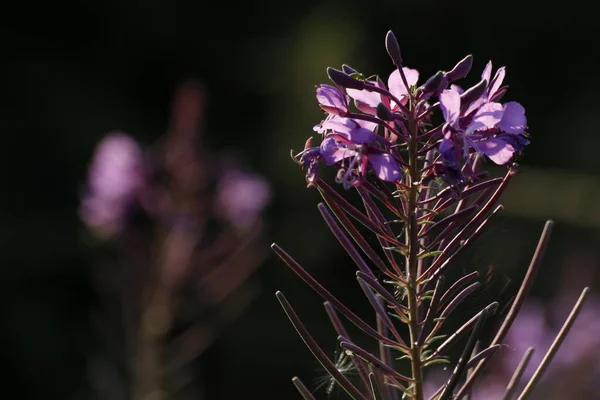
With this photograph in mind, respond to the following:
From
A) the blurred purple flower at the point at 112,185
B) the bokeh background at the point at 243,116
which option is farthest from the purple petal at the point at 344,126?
A: the bokeh background at the point at 243,116

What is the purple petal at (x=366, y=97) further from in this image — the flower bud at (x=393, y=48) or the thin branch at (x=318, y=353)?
the thin branch at (x=318, y=353)

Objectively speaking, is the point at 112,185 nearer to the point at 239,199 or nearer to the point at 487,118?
the point at 239,199

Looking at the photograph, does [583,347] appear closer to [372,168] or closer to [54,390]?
[372,168]

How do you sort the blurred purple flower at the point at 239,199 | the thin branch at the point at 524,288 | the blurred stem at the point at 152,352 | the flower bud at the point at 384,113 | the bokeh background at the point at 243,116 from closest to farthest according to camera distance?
1. the flower bud at the point at 384,113
2. the thin branch at the point at 524,288
3. the blurred stem at the point at 152,352
4. the blurred purple flower at the point at 239,199
5. the bokeh background at the point at 243,116

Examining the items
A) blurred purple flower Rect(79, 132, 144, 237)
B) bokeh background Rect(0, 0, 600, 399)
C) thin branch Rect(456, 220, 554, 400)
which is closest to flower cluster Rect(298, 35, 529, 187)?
thin branch Rect(456, 220, 554, 400)

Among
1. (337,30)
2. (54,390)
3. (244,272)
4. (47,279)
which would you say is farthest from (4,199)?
(244,272)

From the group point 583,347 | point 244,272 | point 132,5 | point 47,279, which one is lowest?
point 583,347

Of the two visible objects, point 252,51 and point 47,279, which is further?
point 252,51
